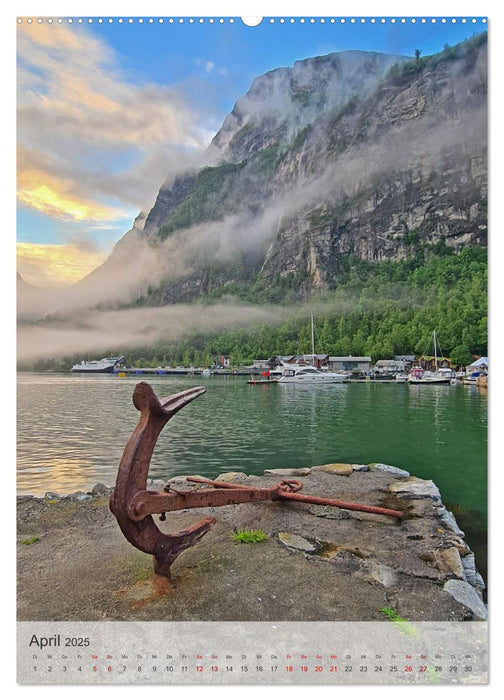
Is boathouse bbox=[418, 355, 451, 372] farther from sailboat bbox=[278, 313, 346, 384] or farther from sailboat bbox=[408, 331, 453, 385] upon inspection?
sailboat bbox=[278, 313, 346, 384]

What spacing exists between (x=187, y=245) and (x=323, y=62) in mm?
2063

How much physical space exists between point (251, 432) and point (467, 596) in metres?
3.43

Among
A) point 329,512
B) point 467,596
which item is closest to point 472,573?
point 467,596

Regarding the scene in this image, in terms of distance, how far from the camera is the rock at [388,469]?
4426 millimetres

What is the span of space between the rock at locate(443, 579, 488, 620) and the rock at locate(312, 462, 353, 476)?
204cm

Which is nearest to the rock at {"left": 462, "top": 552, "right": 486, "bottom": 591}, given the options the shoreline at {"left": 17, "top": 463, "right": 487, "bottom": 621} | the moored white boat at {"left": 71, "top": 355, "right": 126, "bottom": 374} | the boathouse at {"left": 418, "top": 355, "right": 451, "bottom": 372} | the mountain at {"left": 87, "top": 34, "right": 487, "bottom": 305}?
the shoreline at {"left": 17, "top": 463, "right": 487, "bottom": 621}

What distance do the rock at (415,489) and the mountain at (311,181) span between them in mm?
2283

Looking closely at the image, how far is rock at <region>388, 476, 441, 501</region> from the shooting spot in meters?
3.89

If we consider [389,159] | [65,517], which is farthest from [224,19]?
[65,517]

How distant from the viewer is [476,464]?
2945 mm

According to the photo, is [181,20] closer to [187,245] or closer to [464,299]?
[187,245]

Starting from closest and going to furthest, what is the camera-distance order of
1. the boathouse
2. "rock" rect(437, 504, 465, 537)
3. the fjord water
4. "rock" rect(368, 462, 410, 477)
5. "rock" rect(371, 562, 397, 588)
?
"rock" rect(371, 562, 397, 588)
the fjord water
"rock" rect(437, 504, 465, 537)
"rock" rect(368, 462, 410, 477)
the boathouse

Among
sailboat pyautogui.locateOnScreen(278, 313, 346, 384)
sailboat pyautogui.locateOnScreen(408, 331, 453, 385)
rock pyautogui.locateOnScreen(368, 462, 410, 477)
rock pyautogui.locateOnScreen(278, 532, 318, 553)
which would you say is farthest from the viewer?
sailboat pyautogui.locateOnScreen(278, 313, 346, 384)

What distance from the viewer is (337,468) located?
4.64 m
